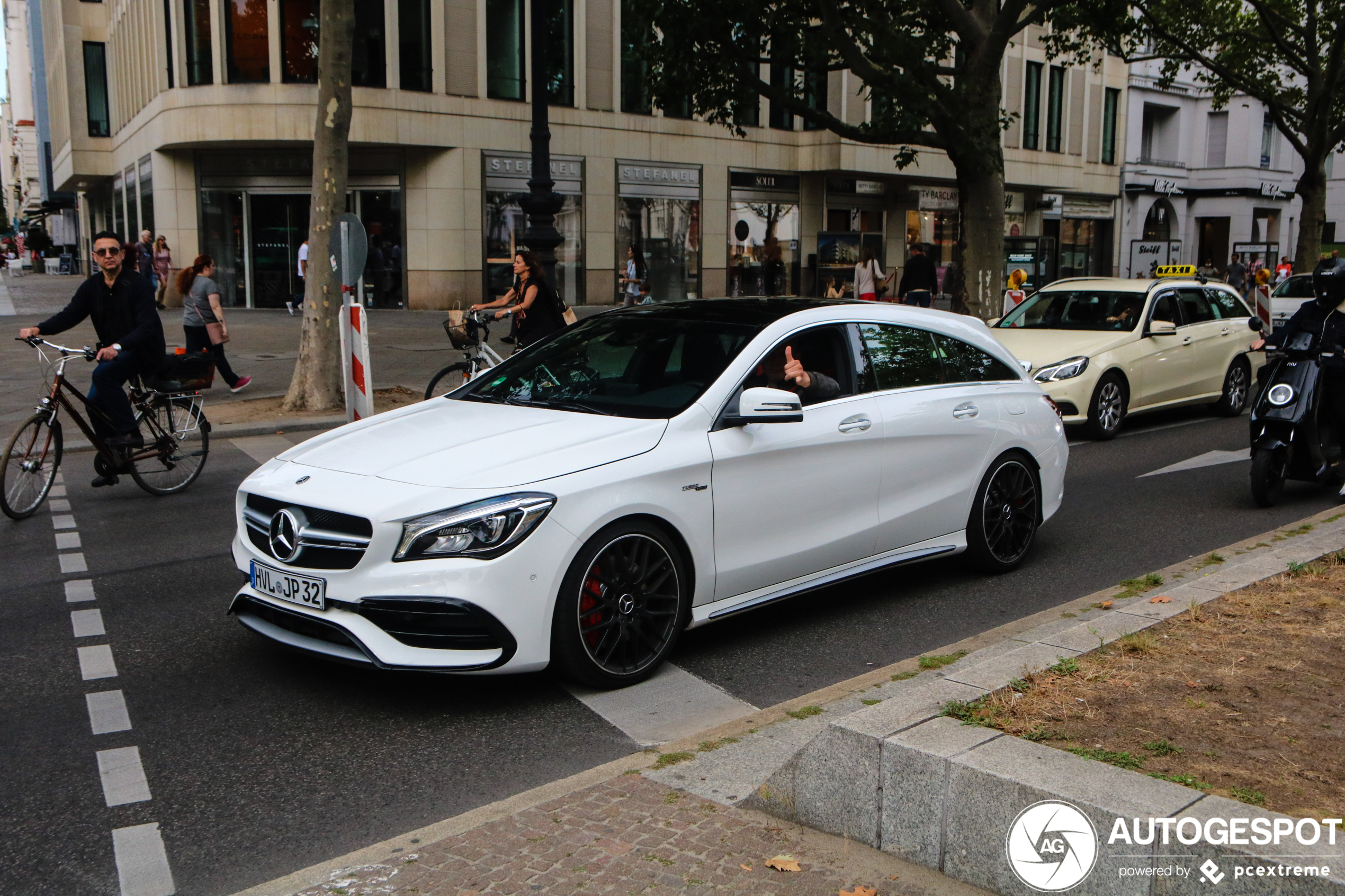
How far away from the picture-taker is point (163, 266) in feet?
94.8

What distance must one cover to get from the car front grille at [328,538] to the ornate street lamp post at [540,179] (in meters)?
10.2

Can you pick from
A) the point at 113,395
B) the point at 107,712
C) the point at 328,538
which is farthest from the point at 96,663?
the point at 113,395

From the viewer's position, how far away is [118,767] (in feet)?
14.0

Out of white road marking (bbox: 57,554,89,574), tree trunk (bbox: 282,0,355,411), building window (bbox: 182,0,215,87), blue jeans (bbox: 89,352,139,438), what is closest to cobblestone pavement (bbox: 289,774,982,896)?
white road marking (bbox: 57,554,89,574)

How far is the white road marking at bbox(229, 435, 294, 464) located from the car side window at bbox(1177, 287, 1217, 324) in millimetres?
9550

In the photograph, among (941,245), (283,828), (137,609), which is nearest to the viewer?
(283,828)

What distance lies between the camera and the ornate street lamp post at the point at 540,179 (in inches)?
582

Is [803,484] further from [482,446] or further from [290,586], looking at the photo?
[290,586]

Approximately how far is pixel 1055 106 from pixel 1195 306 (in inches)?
1346

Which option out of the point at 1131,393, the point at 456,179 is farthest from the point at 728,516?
the point at 456,179

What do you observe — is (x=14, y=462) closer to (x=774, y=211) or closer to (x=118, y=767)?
(x=118, y=767)

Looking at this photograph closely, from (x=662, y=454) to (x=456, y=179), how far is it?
25097 millimetres

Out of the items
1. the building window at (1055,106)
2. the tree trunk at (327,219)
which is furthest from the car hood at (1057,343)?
the building window at (1055,106)

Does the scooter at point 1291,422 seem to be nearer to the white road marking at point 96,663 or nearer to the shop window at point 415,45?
the white road marking at point 96,663
